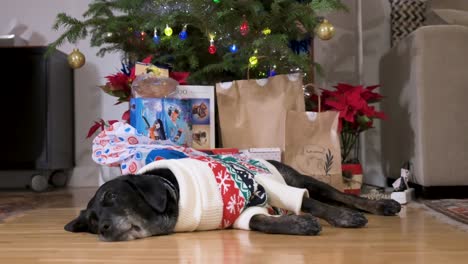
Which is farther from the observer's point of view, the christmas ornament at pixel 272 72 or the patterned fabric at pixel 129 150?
the christmas ornament at pixel 272 72

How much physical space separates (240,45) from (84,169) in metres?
1.54

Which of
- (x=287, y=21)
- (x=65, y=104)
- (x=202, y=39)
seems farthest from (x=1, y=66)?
(x=287, y=21)

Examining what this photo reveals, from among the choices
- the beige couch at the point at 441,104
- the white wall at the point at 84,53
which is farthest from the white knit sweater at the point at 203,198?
the white wall at the point at 84,53

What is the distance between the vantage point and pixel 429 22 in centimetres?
264

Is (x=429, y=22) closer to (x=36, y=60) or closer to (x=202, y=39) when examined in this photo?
(x=202, y=39)

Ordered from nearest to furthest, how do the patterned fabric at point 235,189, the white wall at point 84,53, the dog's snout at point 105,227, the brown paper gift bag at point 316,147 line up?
the dog's snout at point 105,227
the patterned fabric at point 235,189
the brown paper gift bag at point 316,147
the white wall at point 84,53

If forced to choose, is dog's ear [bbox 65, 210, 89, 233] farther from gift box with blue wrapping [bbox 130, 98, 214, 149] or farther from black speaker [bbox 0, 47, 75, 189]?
black speaker [bbox 0, 47, 75, 189]

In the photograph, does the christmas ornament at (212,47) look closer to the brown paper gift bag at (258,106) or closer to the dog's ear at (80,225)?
the brown paper gift bag at (258,106)

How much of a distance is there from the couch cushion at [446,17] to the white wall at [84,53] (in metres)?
1.83

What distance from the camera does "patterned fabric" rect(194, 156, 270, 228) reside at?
1.40 m

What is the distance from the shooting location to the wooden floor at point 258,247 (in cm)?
110

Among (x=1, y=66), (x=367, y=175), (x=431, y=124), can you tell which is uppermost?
(x=1, y=66)

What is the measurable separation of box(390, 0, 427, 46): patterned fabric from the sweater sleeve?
1761 millimetres

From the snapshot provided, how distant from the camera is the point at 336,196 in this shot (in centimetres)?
172
